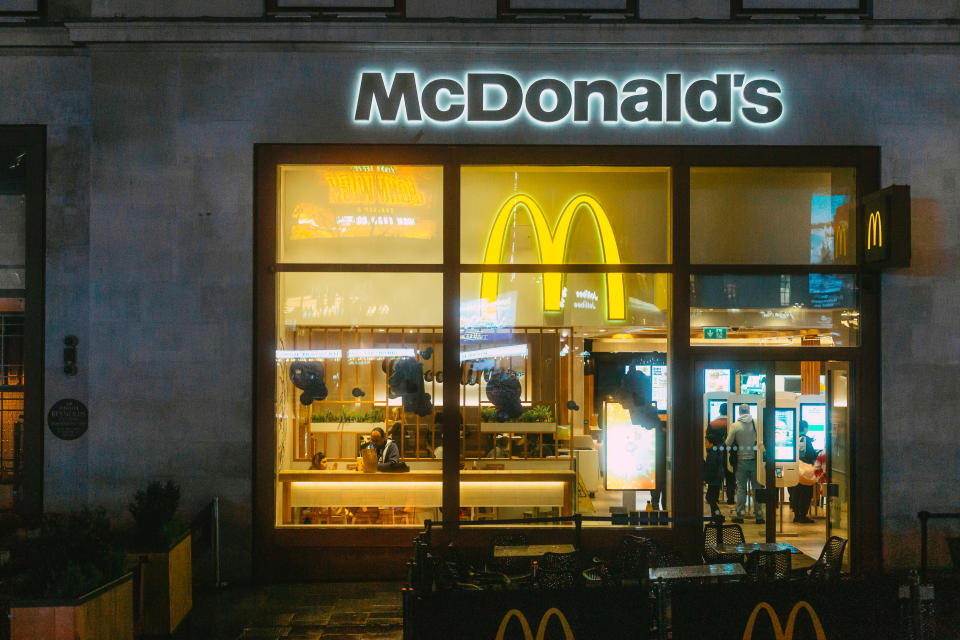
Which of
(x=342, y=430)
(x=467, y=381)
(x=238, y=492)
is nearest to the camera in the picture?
(x=238, y=492)

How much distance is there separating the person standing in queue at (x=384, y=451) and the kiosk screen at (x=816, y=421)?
5595 mm

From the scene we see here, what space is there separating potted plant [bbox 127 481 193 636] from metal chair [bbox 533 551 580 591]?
349cm

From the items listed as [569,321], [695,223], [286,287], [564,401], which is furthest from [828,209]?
[286,287]

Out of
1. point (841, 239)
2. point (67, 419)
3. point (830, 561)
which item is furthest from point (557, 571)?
point (67, 419)

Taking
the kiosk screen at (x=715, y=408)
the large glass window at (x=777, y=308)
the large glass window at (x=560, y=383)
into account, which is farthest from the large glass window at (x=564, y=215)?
the kiosk screen at (x=715, y=408)

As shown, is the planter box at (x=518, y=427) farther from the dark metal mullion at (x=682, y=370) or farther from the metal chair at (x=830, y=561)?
the metal chair at (x=830, y=561)

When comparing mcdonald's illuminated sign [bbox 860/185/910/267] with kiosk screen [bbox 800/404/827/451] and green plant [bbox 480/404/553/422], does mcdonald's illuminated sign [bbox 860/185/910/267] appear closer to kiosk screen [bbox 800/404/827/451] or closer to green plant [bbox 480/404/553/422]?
kiosk screen [bbox 800/404/827/451]

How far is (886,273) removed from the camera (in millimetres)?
9266

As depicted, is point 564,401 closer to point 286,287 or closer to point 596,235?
point 596,235

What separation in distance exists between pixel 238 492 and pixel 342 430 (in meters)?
2.07

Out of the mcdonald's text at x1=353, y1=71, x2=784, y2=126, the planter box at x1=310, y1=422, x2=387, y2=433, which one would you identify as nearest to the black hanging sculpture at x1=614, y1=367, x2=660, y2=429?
the mcdonald's text at x1=353, y1=71, x2=784, y2=126

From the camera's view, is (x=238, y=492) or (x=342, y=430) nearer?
(x=238, y=492)

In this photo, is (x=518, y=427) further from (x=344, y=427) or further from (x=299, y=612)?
(x=299, y=612)

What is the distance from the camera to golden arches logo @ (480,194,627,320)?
9.66 m
